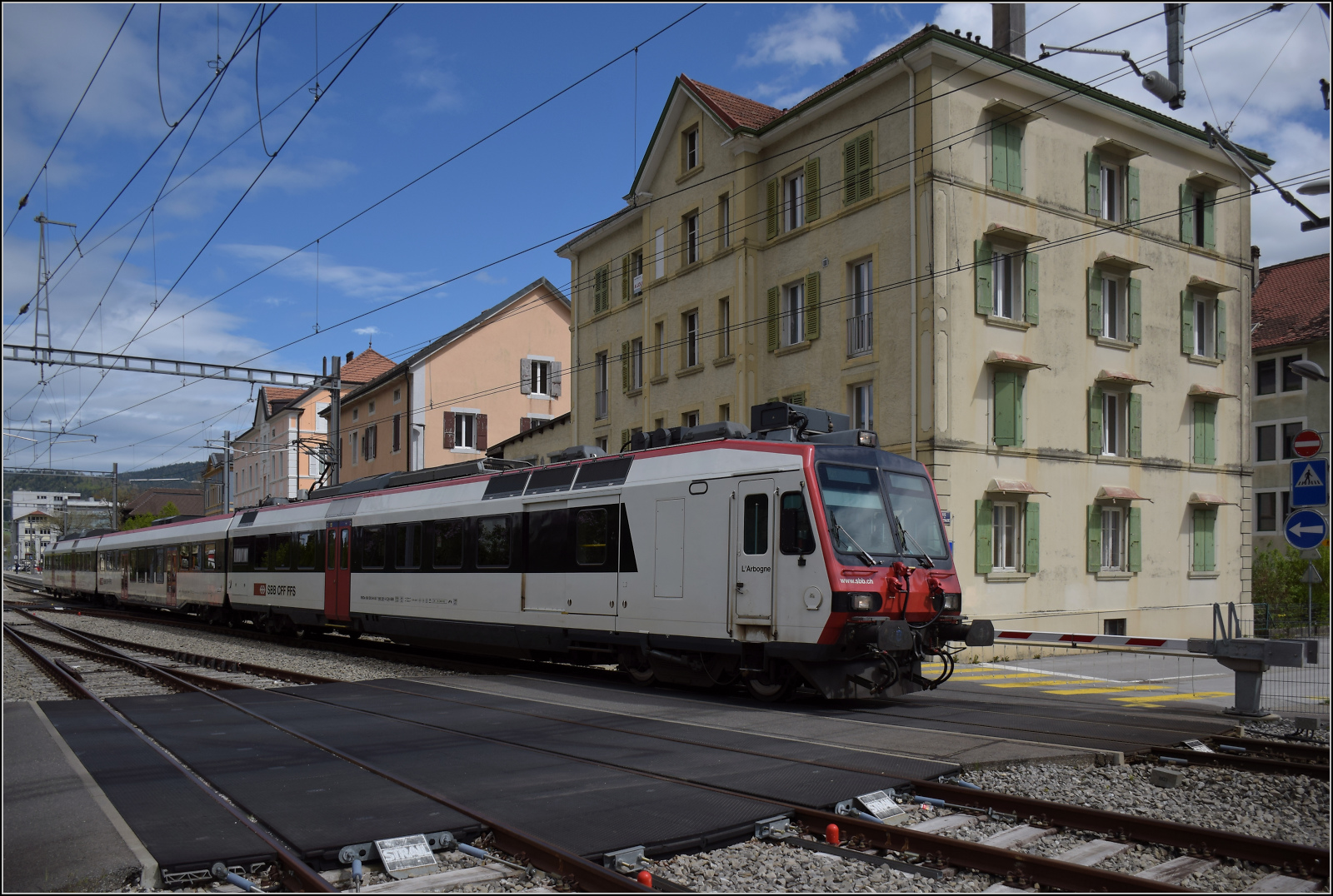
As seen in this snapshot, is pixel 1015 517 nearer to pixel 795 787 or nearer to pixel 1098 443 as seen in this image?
pixel 1098 443

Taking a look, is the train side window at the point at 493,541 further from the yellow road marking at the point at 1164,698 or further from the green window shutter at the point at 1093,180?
the green window shutter at the point at 1093,180

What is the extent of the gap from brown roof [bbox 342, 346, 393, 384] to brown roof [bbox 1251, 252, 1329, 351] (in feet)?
138

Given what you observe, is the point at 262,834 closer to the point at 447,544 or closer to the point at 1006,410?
the point at 447,544

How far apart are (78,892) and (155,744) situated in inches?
188

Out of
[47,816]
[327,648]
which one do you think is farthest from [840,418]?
[327,648]

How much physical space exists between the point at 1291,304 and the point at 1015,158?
23.7 meters

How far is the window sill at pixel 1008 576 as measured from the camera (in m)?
21.5

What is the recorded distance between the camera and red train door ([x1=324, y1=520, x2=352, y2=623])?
21.0 metres

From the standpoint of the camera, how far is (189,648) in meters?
22.0

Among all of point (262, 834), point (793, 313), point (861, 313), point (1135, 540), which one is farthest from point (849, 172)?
point (262, 834)

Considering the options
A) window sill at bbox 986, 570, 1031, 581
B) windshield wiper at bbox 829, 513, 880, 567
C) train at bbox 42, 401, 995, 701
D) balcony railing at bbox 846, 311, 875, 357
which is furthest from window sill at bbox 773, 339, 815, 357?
windshield wiper at bbox 829, 513, 880, 567

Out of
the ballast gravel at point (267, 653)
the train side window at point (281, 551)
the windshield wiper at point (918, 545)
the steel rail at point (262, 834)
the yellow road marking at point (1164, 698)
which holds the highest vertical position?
the windshield wiper at point (918, 545)

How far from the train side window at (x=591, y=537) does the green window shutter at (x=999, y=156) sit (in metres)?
12.7

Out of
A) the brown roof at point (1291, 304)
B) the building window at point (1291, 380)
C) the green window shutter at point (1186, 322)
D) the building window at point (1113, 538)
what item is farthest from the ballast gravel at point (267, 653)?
the building window at point (1291, 380)
